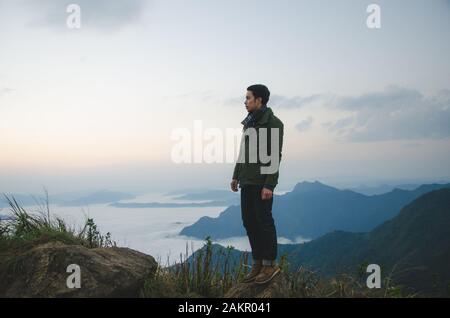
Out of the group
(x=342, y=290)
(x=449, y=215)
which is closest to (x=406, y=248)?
(x=449, y=215)

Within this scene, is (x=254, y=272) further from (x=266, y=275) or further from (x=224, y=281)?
(x=224, y=281)

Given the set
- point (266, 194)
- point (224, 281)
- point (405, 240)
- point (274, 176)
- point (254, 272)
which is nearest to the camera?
point (266, 194)

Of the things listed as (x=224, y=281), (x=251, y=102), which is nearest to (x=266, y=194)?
(x=251, y=102)

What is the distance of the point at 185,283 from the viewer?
5.95 m

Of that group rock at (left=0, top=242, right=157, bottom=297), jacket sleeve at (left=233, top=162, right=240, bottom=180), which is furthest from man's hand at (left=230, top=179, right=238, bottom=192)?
rock at (left=0, top=242, right=157, bottom=297)

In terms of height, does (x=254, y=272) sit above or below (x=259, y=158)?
below

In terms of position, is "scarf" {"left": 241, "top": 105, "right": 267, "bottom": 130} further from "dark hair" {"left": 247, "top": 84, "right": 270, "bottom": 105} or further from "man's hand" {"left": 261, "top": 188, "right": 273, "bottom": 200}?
"man's hand" {"left": 261, "top": 188, "right": 273, "bottom": 200}

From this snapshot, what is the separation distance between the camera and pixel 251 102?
212 inches

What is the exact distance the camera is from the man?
5.25 meters

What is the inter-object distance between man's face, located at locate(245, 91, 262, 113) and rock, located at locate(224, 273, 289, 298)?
2224 mm

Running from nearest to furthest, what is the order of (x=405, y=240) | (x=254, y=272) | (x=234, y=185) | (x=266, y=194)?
(x=266, y=194), (x=254, y=272), (x=234, y=185), (x=405, y=240)

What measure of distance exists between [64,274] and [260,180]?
2.74 m
